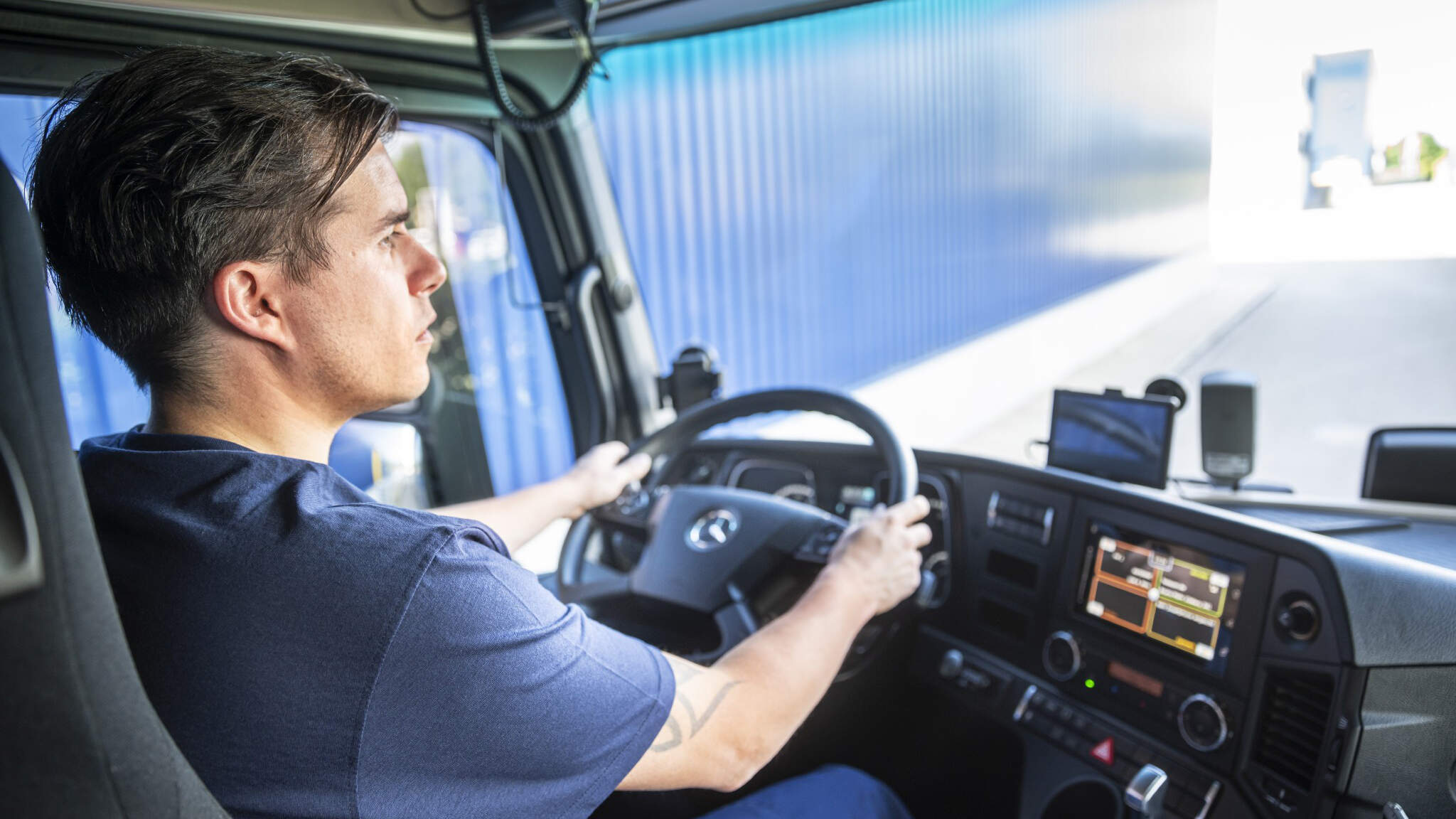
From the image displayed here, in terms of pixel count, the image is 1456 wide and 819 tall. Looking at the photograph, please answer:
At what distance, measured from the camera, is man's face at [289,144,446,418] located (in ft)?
3.53

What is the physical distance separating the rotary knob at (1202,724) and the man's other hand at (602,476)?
3.58 ft

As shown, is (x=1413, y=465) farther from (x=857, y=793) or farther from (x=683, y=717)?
(x=683, y=717)

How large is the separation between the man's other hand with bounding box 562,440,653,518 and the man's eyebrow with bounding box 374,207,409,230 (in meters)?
0.82

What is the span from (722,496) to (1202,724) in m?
0.94

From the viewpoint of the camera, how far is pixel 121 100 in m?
1.00

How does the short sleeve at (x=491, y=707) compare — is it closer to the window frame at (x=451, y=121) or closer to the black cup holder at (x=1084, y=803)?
the black cup holder at (x=1084, y=803)

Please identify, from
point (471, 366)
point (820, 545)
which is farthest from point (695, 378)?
point (820, 545)

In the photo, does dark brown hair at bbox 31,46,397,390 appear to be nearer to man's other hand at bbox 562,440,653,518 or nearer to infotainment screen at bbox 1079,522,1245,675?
man's other hand at bbox 562,440,653,518

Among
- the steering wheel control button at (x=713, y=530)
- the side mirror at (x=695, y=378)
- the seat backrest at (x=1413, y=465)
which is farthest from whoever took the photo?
the side mirror at (x=695, y=378)

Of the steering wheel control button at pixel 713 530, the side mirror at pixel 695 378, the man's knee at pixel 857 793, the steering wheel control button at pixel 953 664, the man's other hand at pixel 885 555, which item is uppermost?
the side mirror at pixel 695 378

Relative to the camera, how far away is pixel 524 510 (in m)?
1.84

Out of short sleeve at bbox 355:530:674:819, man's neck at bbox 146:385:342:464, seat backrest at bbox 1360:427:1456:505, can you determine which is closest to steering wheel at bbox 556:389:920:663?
short sleeve at bbox 355:530:674:819

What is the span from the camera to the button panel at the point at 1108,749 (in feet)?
5.20

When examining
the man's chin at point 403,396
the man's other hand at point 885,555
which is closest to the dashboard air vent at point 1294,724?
the man's other hand at point 885,555
